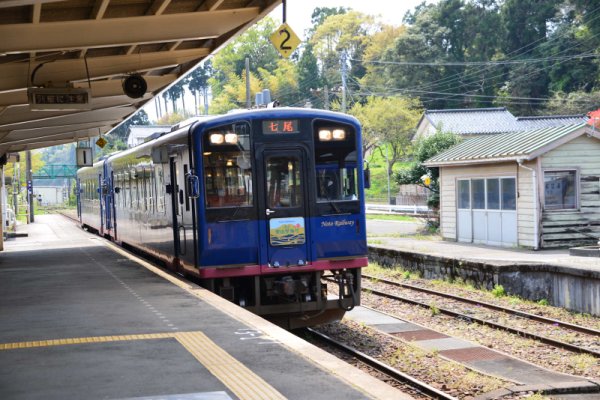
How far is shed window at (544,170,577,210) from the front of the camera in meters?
19.7

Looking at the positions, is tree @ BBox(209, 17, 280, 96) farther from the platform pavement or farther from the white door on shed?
the platform pavement

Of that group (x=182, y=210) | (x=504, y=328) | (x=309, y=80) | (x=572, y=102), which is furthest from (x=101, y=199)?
(x=309, y=80)

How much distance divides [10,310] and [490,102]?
52026 millimetres

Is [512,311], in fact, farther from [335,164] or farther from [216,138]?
[216,138]

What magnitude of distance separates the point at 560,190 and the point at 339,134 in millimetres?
11185

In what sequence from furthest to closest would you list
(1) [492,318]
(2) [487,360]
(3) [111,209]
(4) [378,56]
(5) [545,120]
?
(4) [378,56], (5) [545,120], (3) [111,209], (1) [492,318], (2) [487,360]

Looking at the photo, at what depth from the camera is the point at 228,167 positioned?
10102mm

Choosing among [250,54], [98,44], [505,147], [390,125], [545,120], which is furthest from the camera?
[250,54]

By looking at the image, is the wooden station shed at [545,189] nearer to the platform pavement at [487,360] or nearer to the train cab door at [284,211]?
the platform pavement at [487,360]

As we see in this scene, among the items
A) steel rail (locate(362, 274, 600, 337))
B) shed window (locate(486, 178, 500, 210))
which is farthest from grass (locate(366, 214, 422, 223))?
steel rail (locate(362, 274, 600, 337))

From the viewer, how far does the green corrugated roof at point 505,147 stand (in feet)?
64.1

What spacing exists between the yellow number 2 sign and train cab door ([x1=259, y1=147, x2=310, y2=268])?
1918 mm

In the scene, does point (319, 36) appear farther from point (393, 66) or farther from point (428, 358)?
point (428, 358)

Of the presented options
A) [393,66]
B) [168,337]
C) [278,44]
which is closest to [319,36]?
[393,66]
